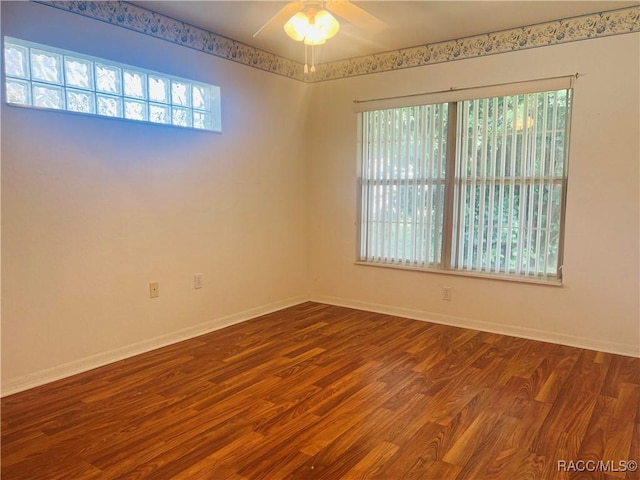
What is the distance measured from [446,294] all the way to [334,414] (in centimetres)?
205

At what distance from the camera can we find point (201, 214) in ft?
12.3

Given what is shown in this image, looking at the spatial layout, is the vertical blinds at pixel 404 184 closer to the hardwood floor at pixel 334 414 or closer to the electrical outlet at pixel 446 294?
the electrical outlet at pixel 446 294

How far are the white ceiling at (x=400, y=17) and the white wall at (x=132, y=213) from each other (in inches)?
11.9

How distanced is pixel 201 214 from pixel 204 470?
2238mm

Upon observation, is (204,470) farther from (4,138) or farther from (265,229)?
(265,229)

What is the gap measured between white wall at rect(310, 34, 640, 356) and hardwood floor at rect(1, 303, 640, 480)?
0.95 ft

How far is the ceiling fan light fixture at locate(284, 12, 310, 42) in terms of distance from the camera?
240 centimetres

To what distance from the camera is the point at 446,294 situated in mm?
4125

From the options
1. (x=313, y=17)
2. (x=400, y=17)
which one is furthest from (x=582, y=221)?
(x=313, y=17)

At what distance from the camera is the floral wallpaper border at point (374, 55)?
10.2 ft

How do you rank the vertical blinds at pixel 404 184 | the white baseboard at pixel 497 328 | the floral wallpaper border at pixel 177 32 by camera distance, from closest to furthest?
the floral wallpaper border at pixel 177 32, the white baseboard at pixel 497 328, the vertical blinds at pixel 404 184

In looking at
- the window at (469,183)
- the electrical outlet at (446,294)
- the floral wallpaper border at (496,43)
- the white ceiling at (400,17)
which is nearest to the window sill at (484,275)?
the window at (469,183)

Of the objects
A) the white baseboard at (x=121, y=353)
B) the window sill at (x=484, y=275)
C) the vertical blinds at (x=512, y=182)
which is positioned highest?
the vertical blinds at (x=512, y=182)

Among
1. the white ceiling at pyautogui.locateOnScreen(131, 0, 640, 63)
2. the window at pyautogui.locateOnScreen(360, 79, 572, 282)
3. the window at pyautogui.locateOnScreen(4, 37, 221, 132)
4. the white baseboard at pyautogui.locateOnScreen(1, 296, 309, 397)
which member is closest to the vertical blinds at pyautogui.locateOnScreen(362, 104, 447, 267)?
the window at pyautogui.locateOnScreen(360, 79, 572, 282)
